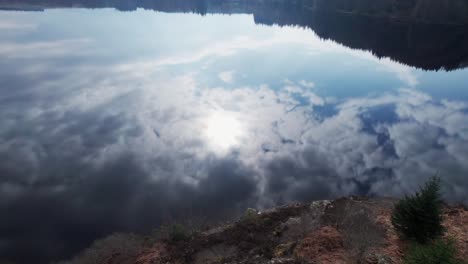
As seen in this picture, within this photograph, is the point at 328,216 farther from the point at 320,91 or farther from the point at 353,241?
the point at 320,91

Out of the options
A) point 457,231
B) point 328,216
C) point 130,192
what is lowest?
point 130,192

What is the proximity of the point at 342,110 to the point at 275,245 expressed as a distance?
3287 cm

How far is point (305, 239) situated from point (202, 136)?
23099 mm

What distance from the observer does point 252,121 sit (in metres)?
41.6

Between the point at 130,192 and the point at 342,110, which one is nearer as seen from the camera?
the point at 130,192

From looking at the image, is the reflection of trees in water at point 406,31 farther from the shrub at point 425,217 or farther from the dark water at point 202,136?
the shrub at point 425,217

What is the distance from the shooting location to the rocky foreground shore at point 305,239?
13.7 metres

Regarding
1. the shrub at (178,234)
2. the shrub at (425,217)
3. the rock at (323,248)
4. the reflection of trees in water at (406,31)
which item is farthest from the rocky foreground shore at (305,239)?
the reflection of trees in water at (406,31)

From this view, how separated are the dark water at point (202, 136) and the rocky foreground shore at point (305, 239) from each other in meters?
5.13

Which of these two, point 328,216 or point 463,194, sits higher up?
point 328,216

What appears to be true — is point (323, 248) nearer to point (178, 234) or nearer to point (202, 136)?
point (178, 234)

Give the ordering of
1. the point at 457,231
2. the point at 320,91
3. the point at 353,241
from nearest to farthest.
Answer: the point at 353,241 → the point at 457,231 → the point at 320,91

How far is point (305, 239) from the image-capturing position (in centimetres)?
1545

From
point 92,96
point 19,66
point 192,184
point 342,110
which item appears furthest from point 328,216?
point 19,66
